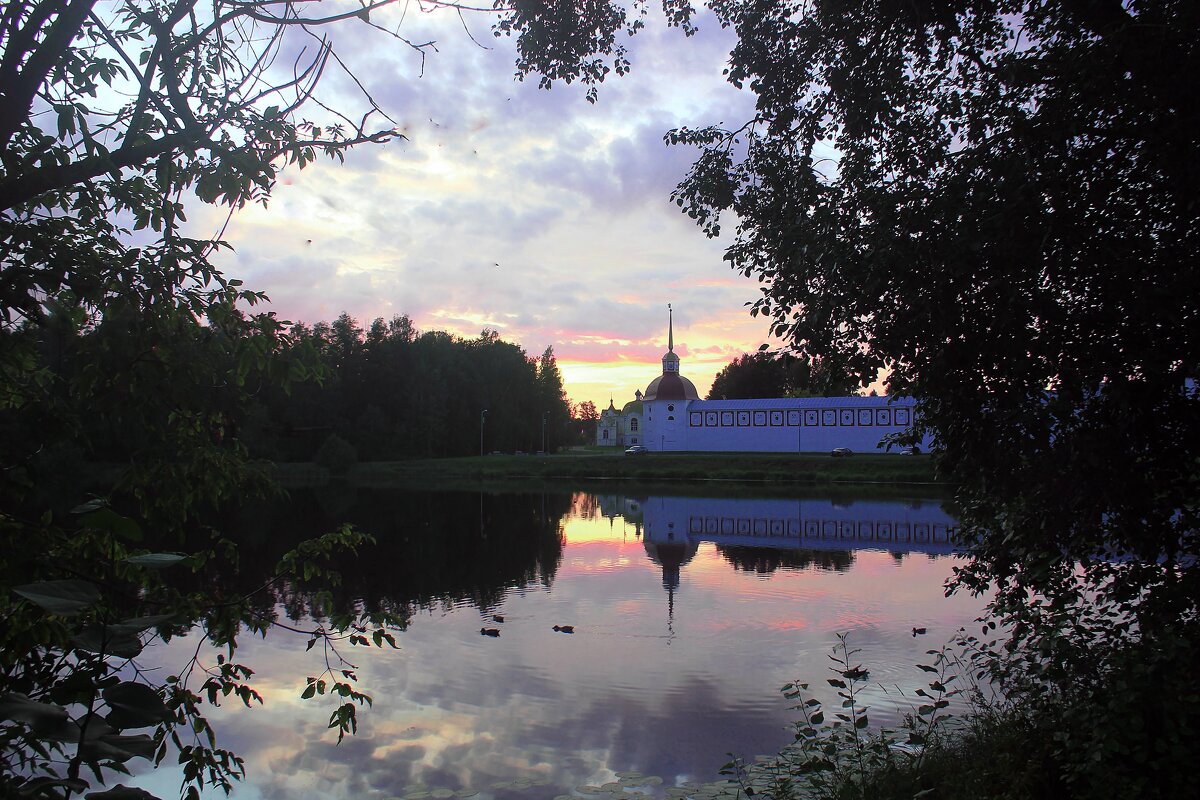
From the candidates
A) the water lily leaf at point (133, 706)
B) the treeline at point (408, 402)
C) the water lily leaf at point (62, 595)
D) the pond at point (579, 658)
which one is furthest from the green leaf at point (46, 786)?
the treeline at point (408, 402)

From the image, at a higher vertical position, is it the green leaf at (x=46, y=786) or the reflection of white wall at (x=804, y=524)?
the green leaf at (x=46, y=786)

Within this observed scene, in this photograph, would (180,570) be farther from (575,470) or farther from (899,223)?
(575,470)

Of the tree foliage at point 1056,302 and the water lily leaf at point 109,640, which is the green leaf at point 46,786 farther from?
the tree foliage at point 1056,302

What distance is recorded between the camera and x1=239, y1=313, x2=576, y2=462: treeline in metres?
65.7

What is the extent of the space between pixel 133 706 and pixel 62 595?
27 centimetres

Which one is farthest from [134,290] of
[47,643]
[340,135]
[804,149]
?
[804,149]

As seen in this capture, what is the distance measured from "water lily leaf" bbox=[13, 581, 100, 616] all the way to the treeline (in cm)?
5699

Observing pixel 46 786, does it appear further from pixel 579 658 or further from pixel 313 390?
pixel 313 390

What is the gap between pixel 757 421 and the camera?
67312mm

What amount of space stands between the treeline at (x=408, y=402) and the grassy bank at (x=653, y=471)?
15.0 ft

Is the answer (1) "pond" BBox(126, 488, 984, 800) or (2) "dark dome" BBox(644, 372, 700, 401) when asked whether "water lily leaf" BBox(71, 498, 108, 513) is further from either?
(2) "dark dome" BBox(644, 372, 700, 401)

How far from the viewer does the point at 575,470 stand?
59781 millimetres

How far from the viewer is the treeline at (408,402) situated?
65688 millimetres

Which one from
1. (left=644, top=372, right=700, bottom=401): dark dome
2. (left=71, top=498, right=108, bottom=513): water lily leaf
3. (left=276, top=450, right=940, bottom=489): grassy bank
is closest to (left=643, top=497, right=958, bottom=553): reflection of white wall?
(left=276, top=450, right=940, bottom=489): grassy bank
